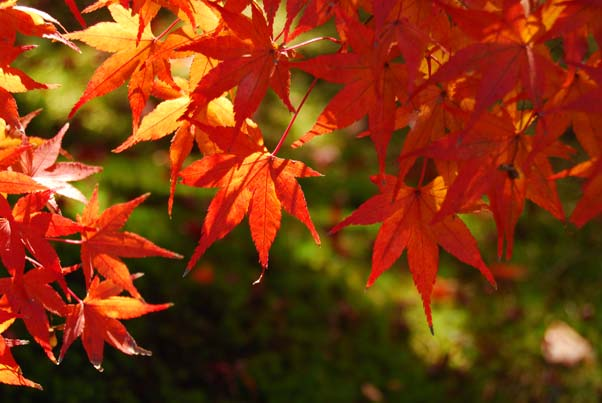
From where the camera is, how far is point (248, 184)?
1.00 m

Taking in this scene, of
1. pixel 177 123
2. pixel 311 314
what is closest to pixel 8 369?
pixel 177 123

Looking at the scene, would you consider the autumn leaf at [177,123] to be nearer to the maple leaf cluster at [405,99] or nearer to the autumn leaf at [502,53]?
the maple leaf cluster at [405,99]

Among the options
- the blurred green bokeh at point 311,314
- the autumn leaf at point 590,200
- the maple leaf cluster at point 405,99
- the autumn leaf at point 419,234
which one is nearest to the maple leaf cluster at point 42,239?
the maple leaf cluster at point 405,99

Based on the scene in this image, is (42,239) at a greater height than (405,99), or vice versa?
(405,99)

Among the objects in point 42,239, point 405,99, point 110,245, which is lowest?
point 110,245

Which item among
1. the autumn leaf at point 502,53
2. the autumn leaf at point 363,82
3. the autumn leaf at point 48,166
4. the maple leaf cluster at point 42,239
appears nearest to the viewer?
the autumn leaf at point 502,53

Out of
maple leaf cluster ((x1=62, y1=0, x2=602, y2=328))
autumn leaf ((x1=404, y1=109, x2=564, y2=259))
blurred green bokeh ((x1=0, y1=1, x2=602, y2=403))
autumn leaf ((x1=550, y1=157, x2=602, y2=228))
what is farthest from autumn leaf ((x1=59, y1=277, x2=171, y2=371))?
blurred green bokeh ((x1=0, y1=1, x2=602, y2=403))

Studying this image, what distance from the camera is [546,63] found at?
734 mm

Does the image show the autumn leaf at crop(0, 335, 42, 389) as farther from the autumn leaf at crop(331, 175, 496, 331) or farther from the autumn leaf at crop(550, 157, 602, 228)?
the autumn leaf at crop(550, 157, 602, 228)

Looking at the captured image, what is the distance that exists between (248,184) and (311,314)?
5.48ft

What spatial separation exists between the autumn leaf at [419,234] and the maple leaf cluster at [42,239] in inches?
13.6

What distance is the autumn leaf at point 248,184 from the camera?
3.16 feet

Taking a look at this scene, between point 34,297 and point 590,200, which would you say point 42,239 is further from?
point 590,200

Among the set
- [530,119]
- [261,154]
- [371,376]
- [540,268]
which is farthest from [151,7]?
[540,268]
